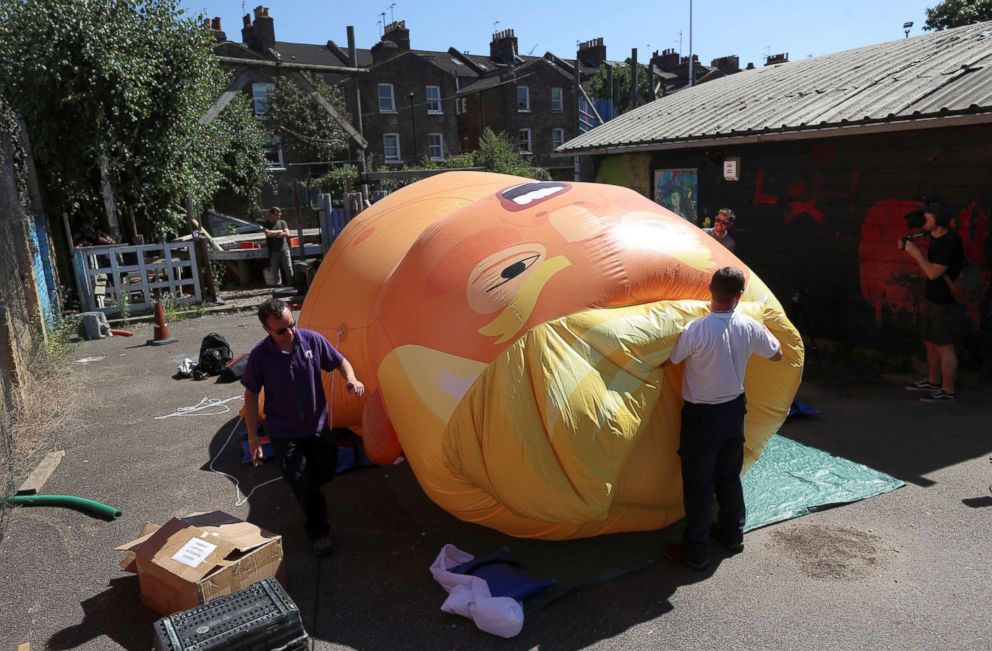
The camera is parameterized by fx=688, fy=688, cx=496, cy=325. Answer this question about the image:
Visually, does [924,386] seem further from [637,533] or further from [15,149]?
[15,149]

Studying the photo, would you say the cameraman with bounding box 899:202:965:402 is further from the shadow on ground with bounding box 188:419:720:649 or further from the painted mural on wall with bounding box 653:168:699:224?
the painted mural on wall with bounding box 653:168:699:224

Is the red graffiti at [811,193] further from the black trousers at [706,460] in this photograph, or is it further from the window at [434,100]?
the window at [434,100]

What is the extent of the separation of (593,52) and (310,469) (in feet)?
145

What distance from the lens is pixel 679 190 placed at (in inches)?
444

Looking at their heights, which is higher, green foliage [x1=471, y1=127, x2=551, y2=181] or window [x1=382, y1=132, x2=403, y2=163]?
window [x1=382, y1=132, x2=403, y2=163]

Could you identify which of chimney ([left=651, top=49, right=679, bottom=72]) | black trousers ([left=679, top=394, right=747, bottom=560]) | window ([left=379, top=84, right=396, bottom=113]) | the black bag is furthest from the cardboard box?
chimney ([left=651, top=49, right=679, bottom=72])

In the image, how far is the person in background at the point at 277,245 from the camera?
1503 centimetres

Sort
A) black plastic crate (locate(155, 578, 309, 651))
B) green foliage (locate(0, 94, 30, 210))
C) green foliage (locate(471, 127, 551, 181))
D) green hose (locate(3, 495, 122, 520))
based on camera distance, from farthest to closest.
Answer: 1. green foliage (locate(471, 127, 551, 181))
2. green foliage (locate(0, 94, 30, 210))
3. green hose (locate(3, 495, 122, 520))
4. black plastic crate (locate(155, 578, 309, 651))

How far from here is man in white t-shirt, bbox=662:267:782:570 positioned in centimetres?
393

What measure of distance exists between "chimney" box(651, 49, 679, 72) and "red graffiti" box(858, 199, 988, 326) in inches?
1750

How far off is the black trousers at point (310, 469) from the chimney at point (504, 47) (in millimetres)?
41446

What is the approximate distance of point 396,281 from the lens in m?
4.92

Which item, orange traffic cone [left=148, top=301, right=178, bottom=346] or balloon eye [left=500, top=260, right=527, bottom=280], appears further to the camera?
orange traffic cone [left=148, top=301, right=178, bottom=346]

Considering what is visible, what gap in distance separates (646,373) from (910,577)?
1972 mm
